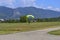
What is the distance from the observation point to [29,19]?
81.7m

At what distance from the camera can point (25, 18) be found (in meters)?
84.5

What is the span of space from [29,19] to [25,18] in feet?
11.0
